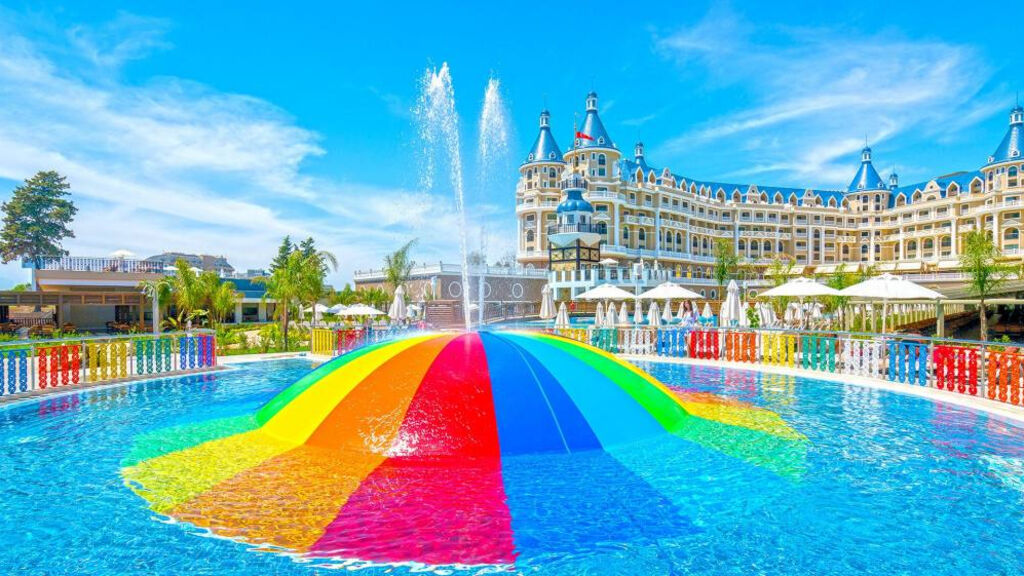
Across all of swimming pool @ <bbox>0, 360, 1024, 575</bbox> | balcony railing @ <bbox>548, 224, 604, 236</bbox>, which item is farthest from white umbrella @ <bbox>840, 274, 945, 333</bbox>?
balcony railing @ <bbox>548, 224, 604, 236</bbox>

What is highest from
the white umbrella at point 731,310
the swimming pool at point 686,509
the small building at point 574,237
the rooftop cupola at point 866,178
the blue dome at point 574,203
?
the rooftop cupola at point 866,178

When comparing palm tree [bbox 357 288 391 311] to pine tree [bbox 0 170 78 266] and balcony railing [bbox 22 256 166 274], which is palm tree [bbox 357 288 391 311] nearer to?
balcony railing [bbox 22 256 166 274]

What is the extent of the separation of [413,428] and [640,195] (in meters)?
64.9

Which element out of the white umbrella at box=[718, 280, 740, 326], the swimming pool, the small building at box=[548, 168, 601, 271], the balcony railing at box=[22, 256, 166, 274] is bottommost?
the swimming pool

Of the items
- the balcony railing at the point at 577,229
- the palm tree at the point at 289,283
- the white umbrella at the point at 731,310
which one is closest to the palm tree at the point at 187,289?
the palm tree at the point at 289,283

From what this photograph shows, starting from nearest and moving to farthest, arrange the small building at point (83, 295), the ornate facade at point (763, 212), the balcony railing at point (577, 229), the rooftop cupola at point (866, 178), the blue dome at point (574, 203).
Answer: the small building at point (83, 295) < the balcony railing at point (577, 229) < the blue dome at point (574, 203) < the ornate facade at point (763, 212) < the rooftop cupola at point (866, 178)

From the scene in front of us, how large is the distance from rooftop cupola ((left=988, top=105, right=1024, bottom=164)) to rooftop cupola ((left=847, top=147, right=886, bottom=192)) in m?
18.0

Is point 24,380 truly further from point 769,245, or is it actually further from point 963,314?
point 769,245

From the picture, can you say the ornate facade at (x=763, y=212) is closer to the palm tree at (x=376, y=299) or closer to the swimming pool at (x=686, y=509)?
the palm tree at (x=376, y=299)

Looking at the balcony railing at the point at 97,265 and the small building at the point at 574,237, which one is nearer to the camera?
the balcony railing at the point at 97,265

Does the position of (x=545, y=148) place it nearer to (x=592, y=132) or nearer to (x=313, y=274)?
(x=592, y=132)

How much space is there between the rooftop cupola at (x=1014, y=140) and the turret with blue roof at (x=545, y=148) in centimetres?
4900

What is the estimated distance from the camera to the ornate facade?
64.1 metres

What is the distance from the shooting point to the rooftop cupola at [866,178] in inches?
3253
